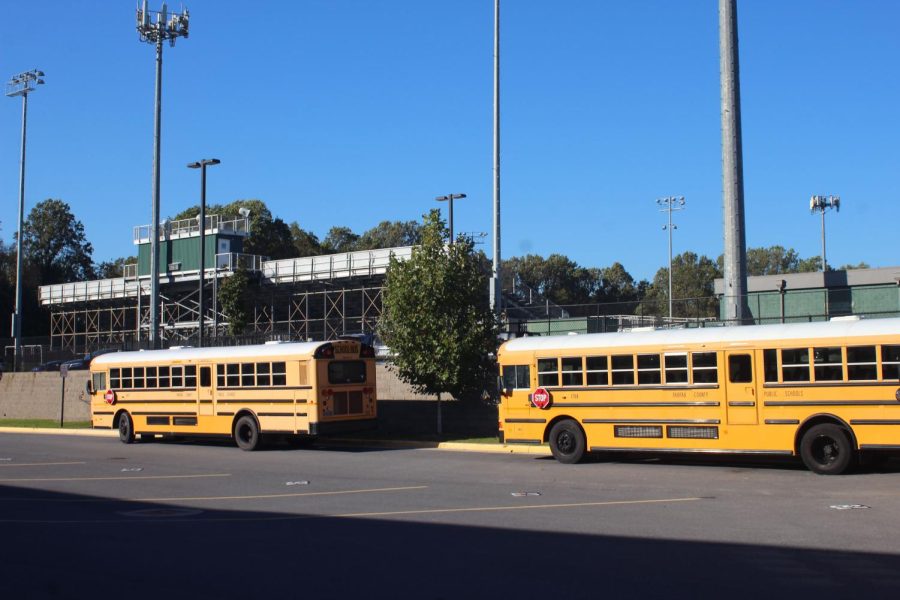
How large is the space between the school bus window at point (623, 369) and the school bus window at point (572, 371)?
80cm

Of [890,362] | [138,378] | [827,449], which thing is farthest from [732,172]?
[138,378]

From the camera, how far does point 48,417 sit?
41.8m

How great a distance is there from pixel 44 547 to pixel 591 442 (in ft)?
38.3

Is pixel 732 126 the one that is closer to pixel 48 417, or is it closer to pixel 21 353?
pixel 48 417

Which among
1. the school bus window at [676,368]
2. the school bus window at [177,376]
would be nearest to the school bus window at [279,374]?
the school bus window at [177,376]

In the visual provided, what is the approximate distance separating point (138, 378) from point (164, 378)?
4.63ft

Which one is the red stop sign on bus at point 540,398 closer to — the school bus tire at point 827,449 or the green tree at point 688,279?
the school bus tire at point 827,449

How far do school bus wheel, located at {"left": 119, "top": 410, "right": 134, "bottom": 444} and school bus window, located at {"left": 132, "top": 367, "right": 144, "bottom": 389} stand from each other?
1.00 meters

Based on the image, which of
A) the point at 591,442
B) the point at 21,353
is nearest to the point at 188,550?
the point at 591,442

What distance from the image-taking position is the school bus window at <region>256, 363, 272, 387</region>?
24547 mm

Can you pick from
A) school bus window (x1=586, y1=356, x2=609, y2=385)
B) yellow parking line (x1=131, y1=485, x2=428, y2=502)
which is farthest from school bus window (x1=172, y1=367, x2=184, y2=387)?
school bus window (x1=586, y1=356, x2=609, y2=385)

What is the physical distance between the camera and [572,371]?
19891mm

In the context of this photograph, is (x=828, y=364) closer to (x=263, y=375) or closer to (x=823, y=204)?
(x=263, y=375)

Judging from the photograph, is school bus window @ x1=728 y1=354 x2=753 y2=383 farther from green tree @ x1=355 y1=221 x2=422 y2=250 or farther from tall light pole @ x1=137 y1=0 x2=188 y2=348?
green tree @ x1=355 y1=221 x2=422 y2=250
